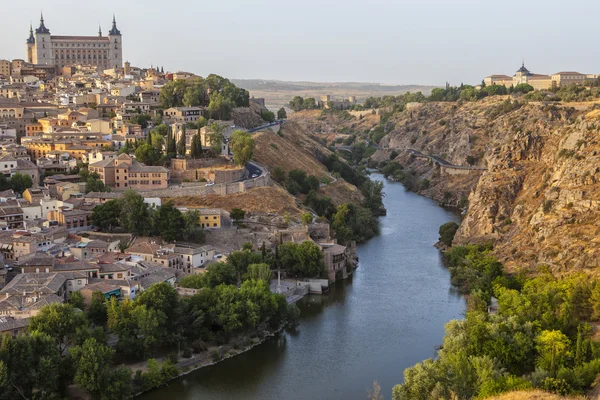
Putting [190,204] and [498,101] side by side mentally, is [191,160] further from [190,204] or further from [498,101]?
[498,101]

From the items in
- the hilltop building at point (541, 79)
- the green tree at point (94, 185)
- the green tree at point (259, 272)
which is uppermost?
the hilltop building at point (541, 79)

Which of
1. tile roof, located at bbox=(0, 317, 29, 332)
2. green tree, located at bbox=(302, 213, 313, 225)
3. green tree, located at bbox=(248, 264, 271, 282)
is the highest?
green tree, located at bbox=(302, 213, 313, 225)

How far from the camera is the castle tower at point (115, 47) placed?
74.9 metres

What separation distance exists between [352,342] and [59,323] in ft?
30.3

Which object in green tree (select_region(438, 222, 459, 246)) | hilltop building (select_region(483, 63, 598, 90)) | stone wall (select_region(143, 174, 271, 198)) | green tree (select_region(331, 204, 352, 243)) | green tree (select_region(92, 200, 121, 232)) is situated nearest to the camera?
green tree (select_region(92, 200, 121, 232))

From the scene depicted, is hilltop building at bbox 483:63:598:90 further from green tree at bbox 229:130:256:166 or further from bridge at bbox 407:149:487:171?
green tree at bbox 229:130:256:166

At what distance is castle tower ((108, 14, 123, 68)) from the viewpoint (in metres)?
74.9

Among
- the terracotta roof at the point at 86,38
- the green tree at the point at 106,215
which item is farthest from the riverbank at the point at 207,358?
the terracotta roof at the point at 86,38

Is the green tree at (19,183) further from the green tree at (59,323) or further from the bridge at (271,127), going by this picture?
the bridge at (271,127)

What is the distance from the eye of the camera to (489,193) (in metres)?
40.6

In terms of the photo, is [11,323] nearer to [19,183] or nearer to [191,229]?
[191,229]

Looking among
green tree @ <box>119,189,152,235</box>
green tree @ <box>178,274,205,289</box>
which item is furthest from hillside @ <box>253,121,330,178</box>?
green tree @ <box>178,274,205,289</box>

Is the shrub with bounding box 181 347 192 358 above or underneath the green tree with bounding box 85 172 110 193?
underneath

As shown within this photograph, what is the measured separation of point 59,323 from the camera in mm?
20562
